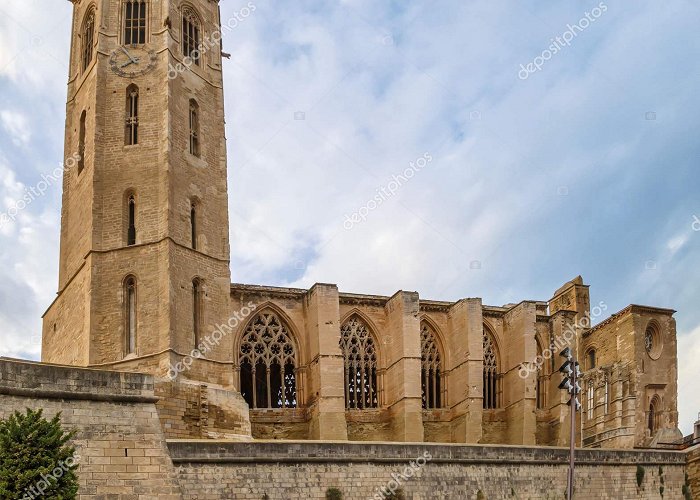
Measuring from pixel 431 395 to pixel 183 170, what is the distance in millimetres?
13213

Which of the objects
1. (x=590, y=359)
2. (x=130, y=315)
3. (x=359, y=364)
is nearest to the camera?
(x=130, y=315)

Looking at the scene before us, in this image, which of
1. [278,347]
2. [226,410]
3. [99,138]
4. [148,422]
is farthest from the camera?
[278,347]

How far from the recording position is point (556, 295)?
4781cm

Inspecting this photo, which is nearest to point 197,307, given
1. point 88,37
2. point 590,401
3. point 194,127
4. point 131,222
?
point 131,222

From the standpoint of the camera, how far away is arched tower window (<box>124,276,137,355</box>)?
3375cm

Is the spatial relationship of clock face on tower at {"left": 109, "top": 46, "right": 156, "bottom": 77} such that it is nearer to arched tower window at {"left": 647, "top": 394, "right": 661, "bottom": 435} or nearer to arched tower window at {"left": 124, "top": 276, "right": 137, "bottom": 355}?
arched tower window at {"left": 124, "top": 276, "right": 137, "bottom": 355}

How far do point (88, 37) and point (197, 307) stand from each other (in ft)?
36.4

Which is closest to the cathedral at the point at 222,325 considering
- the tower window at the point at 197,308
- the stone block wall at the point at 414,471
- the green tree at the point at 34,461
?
the tower window at the point at 197,308

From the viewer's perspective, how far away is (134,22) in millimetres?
38156

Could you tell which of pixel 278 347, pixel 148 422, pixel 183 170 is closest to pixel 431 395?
pixel 278 347

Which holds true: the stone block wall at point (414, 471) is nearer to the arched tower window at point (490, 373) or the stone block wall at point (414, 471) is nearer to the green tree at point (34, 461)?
the green tree at point (34, 461)

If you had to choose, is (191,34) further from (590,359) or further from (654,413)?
(654,413)

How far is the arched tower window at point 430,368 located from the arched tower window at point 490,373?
1932 mm

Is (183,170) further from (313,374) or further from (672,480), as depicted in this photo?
(672,480)
